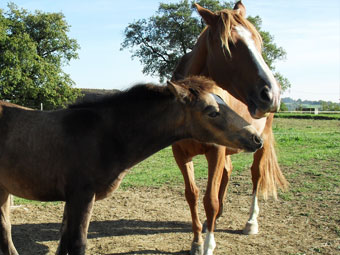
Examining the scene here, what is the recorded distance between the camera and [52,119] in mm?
3572

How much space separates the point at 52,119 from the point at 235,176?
5.67m

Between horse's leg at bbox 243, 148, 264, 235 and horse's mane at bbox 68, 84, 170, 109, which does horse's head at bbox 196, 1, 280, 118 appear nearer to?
horse's mane at bbox 68, 84, 170, 109

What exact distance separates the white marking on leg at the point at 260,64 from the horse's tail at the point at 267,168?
2.53 m

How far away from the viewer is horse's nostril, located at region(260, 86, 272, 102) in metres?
3.42

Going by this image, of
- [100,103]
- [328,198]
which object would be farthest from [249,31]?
[328,198]

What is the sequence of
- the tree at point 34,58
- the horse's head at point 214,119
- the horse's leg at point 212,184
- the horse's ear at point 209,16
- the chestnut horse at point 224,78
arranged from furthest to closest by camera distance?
the tree at point 34,58, the horse's leg at point 212,184, the horse's ear at point 209,16, the chestnut horse at point 224,78, the horse's head at point 214,119

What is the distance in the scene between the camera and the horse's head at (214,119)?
3314mm

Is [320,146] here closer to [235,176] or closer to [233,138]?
[235,176]

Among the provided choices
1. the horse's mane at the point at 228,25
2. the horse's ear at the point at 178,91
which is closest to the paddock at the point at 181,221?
the horse's ear at the point at 178,91

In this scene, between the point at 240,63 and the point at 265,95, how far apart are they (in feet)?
1.89

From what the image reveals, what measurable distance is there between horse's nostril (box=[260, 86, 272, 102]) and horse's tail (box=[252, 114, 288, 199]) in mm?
2788

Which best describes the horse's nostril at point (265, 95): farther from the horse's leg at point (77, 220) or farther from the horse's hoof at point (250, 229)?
the horse's hoof at point (250, 229)

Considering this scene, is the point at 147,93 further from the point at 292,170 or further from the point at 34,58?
the point at 34,58

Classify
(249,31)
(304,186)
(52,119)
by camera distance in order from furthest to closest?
(304,186), (249,31), (52,119)
